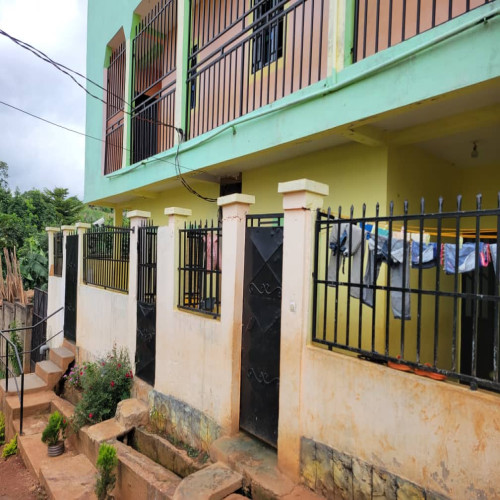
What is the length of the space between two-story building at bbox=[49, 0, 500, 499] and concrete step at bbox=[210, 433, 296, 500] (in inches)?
5.9

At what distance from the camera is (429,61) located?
10.7 feet

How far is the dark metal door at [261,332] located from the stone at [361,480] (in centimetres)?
98

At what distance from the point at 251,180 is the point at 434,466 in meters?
4.84

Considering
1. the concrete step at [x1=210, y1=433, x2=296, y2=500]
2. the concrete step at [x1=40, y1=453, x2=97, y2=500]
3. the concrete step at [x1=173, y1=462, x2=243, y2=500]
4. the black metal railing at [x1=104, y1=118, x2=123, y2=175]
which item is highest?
the black metal railing at [x1=104, y1=118, x2=123, y2=175]

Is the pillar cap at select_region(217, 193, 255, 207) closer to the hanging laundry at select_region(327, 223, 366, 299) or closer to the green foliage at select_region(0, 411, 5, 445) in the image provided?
the hanging laundry at select_region(327, 223, 366, 299)

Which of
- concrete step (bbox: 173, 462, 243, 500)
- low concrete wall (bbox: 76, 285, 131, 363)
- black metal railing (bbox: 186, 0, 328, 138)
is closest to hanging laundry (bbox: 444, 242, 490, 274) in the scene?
concrete step (bbox: 173, 462, 243, 500)

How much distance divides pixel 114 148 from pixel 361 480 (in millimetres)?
9459

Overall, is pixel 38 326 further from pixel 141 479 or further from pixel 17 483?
pixel 141 479

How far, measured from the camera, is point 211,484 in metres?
3.32

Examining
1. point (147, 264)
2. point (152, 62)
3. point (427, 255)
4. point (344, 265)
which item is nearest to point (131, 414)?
point (147, 264)

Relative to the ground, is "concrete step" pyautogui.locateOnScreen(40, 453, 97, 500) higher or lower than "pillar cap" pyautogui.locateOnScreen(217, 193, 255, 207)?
lower

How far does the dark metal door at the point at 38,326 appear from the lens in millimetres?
10438

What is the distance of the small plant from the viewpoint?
159 inches

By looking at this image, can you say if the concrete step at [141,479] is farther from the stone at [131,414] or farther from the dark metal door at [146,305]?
the dark metal door at [146,305]
